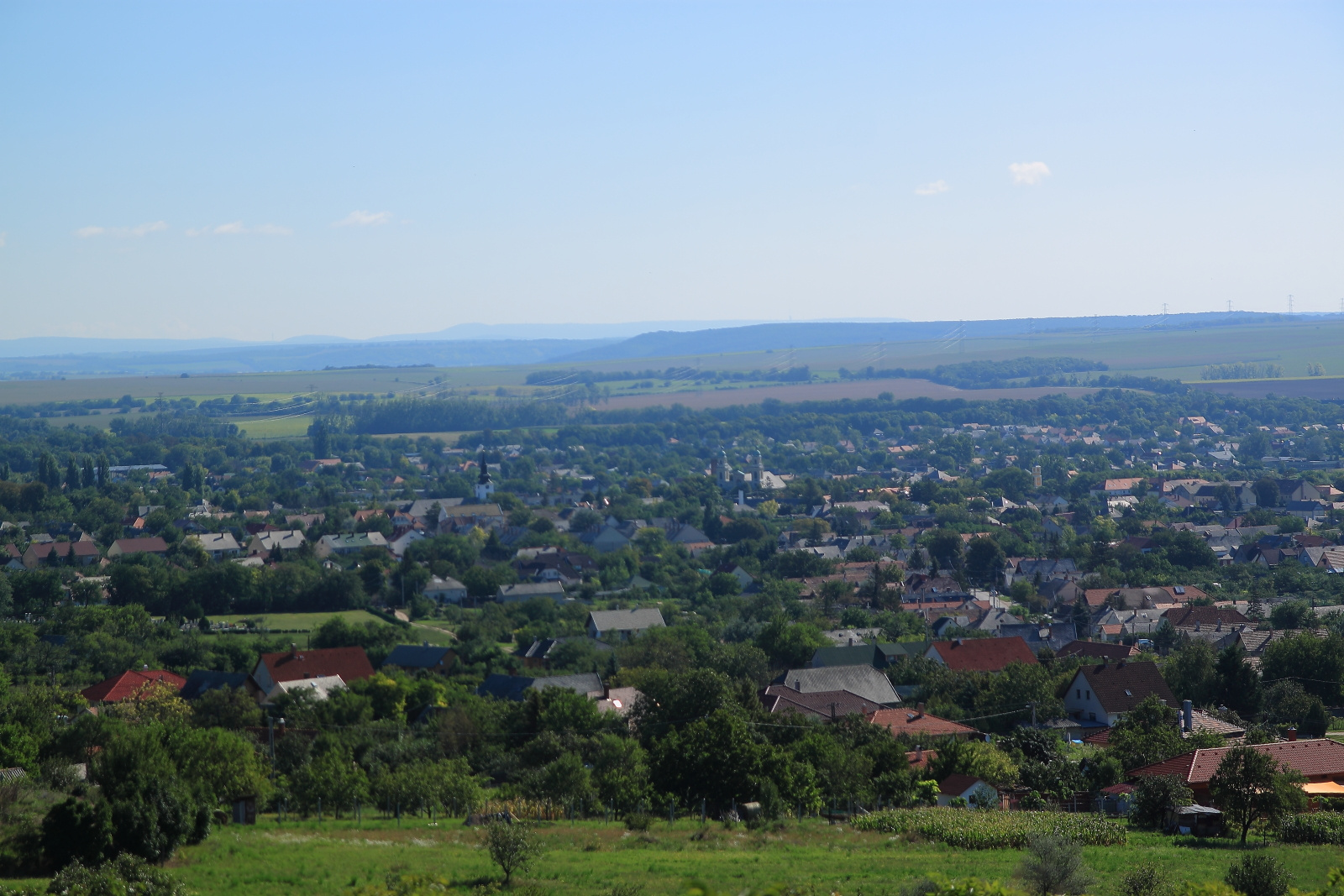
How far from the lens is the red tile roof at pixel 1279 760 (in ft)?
76.6

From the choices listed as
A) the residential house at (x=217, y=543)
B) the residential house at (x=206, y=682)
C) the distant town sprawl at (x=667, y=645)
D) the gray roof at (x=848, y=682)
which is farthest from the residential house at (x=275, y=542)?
the gray roof at (x=848, y=682)

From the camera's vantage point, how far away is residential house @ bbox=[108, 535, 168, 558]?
6481 cm

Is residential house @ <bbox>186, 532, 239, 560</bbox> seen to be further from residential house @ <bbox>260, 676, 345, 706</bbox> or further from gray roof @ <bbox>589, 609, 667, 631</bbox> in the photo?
residential house @ <bbox>260, 676, 345, 706</bbox>

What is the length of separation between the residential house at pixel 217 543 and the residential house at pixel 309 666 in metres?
28.2

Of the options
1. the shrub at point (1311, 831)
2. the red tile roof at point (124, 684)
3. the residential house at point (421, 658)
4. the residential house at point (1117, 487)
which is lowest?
the residential house at point (1117, 487)

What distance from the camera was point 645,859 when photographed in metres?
18.4

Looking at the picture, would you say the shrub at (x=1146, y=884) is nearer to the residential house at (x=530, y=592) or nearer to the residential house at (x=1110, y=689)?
the residential house at (x=1110, y=689)

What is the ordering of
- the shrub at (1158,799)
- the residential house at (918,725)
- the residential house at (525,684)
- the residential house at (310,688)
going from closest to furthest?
the shrub at (1158,799), the residential house at (918,725), the residential house at (310,688), the residential house at (525,684)

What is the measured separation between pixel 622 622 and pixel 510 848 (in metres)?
31.0

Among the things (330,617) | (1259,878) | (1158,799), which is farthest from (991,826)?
(330,617)

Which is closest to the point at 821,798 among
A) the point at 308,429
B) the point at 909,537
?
the point at 909,537

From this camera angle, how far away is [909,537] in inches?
2872

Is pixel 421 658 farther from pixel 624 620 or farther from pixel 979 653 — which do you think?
pixel 979 653

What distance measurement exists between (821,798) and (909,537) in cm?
5031
